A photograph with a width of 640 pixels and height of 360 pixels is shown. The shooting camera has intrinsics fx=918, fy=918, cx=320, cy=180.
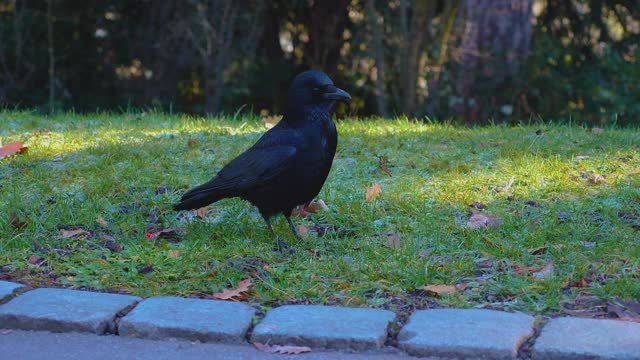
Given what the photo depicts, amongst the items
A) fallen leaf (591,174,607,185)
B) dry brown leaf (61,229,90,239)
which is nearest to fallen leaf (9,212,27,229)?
dry brown leaf (61,229,90,239)

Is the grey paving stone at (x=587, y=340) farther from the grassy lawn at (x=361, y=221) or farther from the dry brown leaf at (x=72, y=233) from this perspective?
the dry brown leaf at (x=72, y=233)

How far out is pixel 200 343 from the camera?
3.63 metres

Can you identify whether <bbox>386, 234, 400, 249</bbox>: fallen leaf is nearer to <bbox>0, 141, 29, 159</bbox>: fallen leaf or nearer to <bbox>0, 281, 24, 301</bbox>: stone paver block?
<bbox>0, 281, 24, 301</bbox>: stone paver block

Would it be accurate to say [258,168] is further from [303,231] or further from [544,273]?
[544,273]

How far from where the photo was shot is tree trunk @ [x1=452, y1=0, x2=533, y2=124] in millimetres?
9672

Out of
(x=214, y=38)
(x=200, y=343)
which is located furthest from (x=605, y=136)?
(x=214, y=38)

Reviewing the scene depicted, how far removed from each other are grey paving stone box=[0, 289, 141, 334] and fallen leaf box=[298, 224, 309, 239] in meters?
1.27

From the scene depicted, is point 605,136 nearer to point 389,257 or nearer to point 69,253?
point 389,257

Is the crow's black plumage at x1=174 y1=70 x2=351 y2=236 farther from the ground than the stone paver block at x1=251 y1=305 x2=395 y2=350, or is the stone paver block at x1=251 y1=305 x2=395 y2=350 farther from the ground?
the crow's black plumage at x1=174 y1=70 x2=351 y2=236

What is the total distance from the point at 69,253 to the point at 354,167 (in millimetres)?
2233

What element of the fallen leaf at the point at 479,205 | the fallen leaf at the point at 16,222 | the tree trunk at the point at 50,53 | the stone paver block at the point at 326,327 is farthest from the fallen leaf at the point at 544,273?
the tree trunk at the point at 50,53

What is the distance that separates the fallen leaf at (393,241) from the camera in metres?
4.81

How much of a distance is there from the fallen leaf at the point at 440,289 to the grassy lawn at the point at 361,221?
0.02 meters

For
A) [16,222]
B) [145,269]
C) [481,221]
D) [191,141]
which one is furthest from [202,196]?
[191,141]
